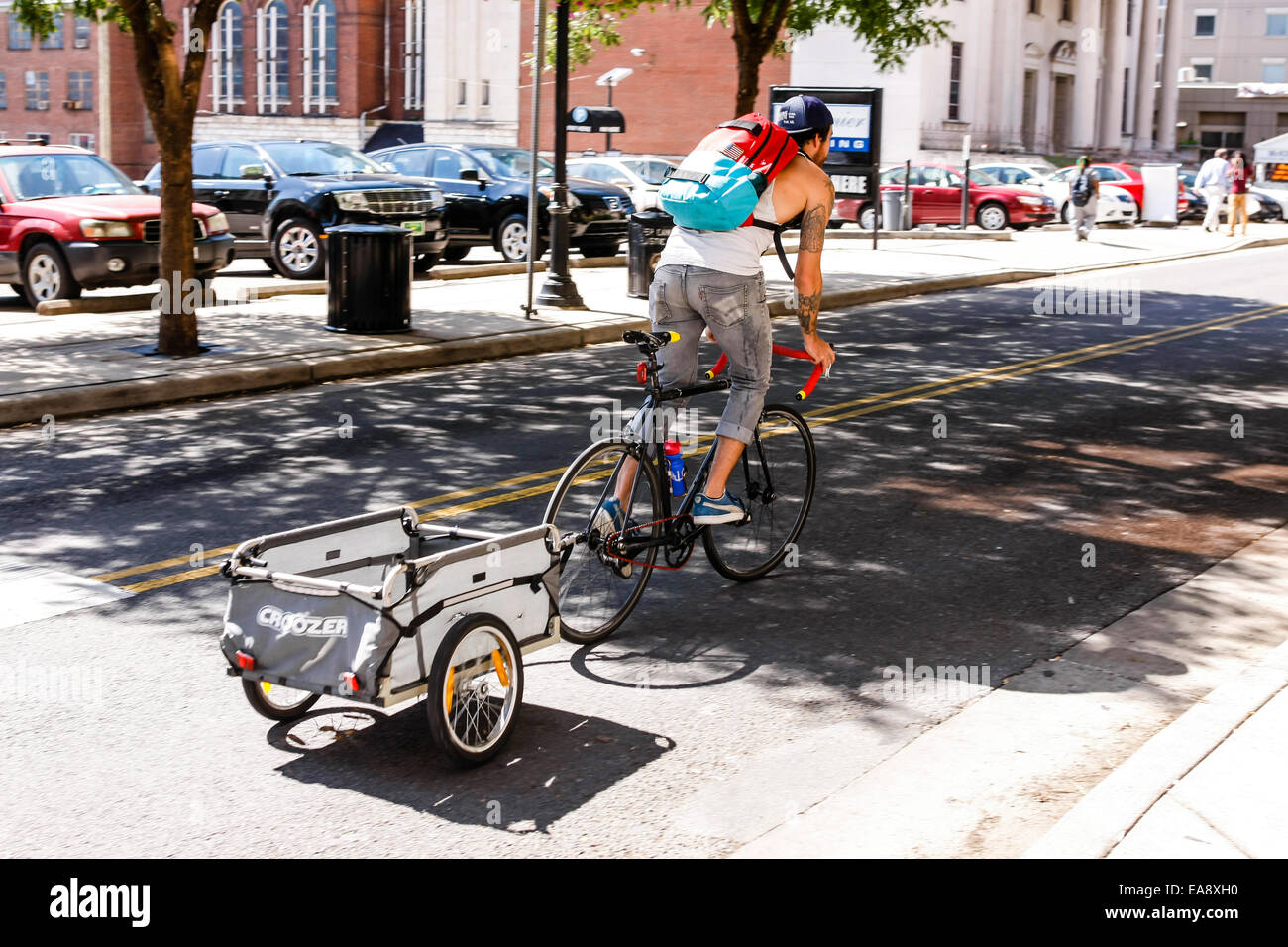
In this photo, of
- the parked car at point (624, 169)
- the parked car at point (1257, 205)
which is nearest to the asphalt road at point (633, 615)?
the parked car at point (624, 169)

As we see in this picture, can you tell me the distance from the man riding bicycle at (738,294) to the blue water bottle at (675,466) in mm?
132

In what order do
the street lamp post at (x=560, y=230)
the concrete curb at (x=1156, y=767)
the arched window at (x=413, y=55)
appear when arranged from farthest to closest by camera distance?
the arched window at (x=413, y=55)
the street lamp post at (x=560, y=230)
the concrete curb at (x=1156, y=767)

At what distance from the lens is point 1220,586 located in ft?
22.5

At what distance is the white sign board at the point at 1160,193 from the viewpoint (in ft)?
132

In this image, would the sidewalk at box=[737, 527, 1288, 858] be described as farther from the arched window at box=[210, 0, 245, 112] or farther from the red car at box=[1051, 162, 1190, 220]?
the arched window at box=[210, 0, 245, 112]

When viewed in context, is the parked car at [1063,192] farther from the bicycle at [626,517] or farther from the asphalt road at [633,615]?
the bicycle at [626,517]

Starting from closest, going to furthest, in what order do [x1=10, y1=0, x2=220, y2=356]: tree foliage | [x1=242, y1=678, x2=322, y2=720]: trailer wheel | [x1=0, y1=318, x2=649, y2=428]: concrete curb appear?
[x1=242, y1=678, x2=322, y2=720]: trailer wheel, [x1=0, y1=318, x2=649, y2=428]: concrete curb, [x1=10, y1=0, x2=220, y2=356]: tree foliage

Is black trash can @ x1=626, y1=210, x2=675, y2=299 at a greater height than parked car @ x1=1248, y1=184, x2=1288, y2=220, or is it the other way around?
parked car @ x1=1248, y1=184, x2=1288, y2=220

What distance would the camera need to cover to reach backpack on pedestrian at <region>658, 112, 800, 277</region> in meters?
5.73

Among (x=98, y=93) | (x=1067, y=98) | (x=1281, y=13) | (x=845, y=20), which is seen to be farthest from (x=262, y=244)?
(x=1281, y=13)

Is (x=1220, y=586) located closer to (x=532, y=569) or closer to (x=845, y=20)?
(x=532, y=569)

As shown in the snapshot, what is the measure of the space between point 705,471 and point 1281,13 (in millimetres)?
98475

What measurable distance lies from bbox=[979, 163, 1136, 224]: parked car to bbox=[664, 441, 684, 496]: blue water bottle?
33865mm

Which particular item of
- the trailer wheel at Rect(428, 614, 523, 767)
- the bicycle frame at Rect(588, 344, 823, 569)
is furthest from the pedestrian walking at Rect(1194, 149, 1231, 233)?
the trailer wheel at Rect(428, 614, 523, 767)
